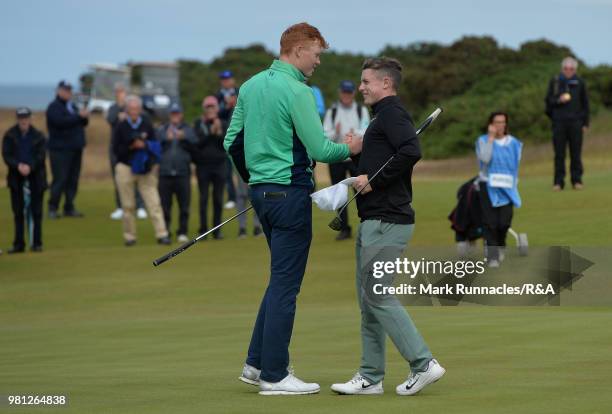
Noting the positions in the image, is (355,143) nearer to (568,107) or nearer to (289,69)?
(289,69)

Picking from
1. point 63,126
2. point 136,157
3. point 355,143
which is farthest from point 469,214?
point 355,143

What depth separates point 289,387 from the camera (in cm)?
849

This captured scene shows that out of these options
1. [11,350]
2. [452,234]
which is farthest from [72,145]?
[11,350]

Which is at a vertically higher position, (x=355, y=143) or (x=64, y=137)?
(x=355, y=143)

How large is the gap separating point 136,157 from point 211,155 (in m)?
1.47

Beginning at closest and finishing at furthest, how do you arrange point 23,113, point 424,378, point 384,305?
point 424,378, point 384,305, point 23,113

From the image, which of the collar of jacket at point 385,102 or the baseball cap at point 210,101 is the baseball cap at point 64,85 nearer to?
the baseball cap at point 210,101

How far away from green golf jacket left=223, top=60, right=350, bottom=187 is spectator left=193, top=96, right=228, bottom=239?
14.1 meters

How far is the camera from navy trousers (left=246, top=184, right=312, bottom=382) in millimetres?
8531

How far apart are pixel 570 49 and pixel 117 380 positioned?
47328 millimetres

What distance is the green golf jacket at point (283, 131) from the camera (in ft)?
27.7

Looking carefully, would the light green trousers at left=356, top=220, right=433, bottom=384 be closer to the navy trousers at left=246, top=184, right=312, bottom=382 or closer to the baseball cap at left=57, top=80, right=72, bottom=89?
the navy trousers at left=246, top=184, right=312, bottom=382

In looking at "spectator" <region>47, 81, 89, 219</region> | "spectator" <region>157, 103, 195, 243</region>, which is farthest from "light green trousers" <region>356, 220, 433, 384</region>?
"spectator" <region>47, 81, 89, 219</region>

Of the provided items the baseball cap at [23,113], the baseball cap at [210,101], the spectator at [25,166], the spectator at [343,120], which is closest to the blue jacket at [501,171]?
the spectator at [343,120]
